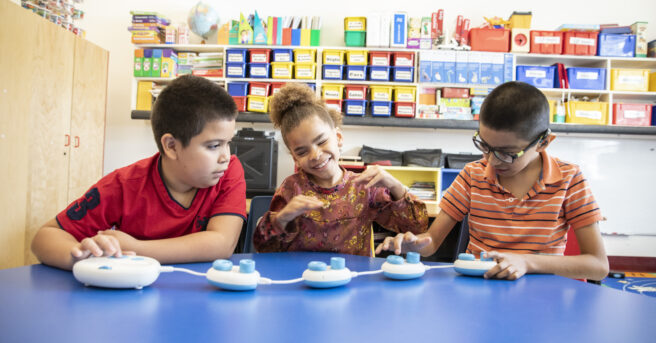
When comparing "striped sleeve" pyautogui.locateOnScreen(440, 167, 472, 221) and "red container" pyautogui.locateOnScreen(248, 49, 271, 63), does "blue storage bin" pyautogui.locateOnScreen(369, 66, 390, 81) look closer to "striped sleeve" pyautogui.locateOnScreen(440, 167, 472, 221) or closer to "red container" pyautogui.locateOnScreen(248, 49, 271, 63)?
"red container" pyautogui.locateOnScreen(248, 49, 271, 63)

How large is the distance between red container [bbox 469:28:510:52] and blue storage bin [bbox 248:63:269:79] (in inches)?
71.1

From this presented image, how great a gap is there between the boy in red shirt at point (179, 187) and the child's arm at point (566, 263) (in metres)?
0.59

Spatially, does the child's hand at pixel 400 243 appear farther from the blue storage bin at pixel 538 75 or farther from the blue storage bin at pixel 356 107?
the blue storage bin at pixel 538 75

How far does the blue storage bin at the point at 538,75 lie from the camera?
3.72 metres

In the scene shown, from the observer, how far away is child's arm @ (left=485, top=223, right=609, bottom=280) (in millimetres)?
820

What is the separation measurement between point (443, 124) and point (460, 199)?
2.55 metres

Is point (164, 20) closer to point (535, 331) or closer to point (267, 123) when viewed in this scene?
point (267, 123)

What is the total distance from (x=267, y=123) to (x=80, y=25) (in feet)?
6.85

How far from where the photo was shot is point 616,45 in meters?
3.76

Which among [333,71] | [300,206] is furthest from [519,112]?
[333,71]

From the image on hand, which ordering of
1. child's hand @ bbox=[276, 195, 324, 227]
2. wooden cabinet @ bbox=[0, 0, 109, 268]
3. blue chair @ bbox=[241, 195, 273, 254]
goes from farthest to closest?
wooden cabinet @ bbox=[0, 0, 109, 268], blue chair @ bbox=[241, 195, 273, 254], child's hand @ bbox=[276, 195, 324, 227]

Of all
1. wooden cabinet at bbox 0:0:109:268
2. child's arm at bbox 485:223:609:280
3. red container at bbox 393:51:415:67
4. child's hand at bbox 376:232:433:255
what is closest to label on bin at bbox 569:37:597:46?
red container at bbox 393:51:415:67

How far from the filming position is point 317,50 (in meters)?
3.83

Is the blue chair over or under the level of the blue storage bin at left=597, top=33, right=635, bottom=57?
under
